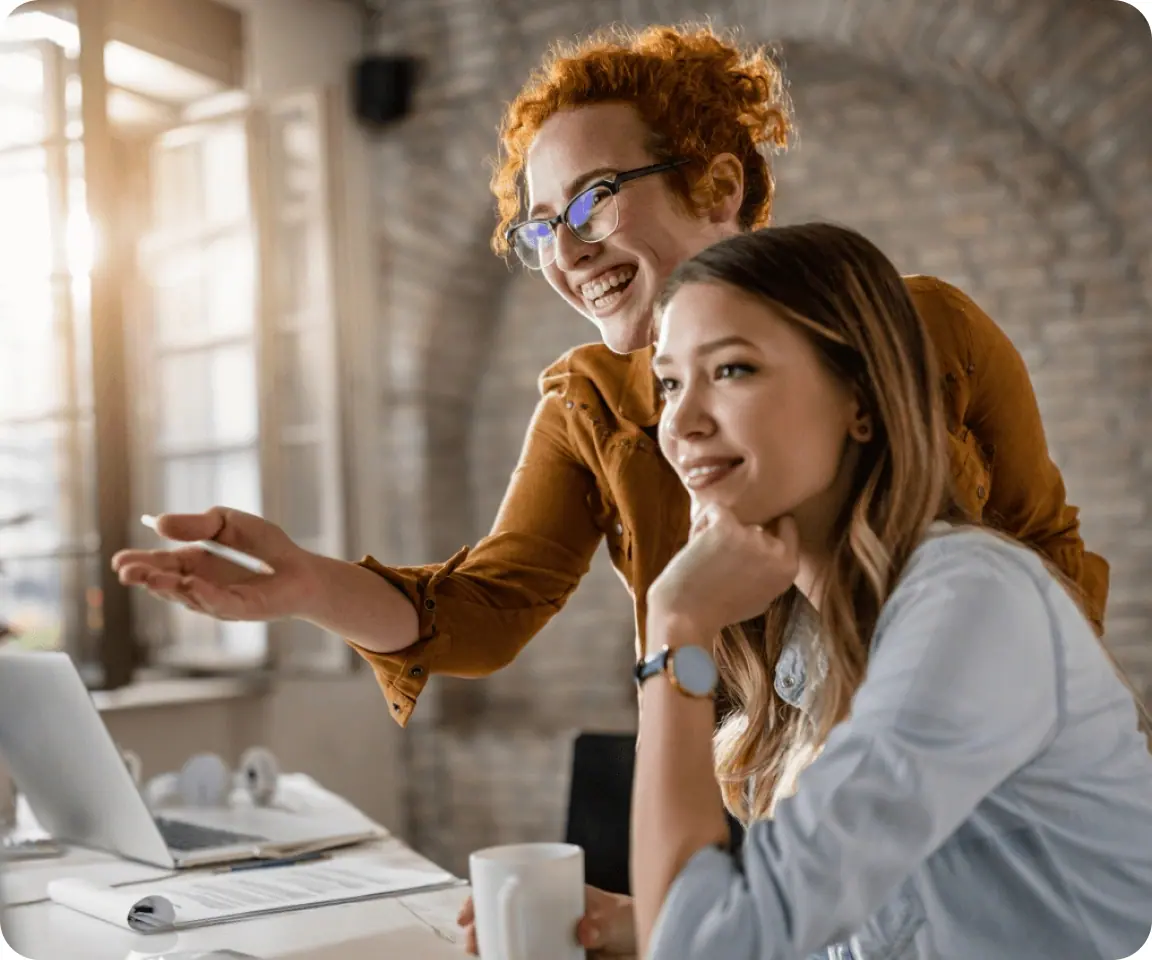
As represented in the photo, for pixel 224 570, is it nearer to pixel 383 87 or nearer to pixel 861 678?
pixel 861 678

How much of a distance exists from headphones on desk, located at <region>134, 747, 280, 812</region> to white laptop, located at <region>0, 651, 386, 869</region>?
115mm

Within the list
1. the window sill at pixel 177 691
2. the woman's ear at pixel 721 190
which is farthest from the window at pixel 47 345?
the woman's ear at pixel 721 190

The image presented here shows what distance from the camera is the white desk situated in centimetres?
109

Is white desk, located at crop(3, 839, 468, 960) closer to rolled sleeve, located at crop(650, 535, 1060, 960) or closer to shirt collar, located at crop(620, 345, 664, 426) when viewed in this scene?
rolled sleeve, located at crop(650, 535, 1060, 960)

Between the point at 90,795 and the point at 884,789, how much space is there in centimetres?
108

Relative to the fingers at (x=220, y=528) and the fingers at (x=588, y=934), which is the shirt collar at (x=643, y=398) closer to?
the fingers at (x=220, y=528)

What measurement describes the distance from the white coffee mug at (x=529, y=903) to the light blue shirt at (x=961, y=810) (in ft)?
0.46

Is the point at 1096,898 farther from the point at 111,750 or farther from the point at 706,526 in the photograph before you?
the point at 111,750

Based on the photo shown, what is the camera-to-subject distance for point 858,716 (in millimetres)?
785

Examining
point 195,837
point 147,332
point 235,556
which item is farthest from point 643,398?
point 147,332

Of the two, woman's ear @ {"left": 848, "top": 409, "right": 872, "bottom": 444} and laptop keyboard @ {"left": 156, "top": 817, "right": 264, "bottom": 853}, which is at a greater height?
woman's ear @ {"left": 848, "top": 409, "right": 872, "bottom": 444}

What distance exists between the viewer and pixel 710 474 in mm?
955

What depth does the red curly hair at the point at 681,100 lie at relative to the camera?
1.40 m

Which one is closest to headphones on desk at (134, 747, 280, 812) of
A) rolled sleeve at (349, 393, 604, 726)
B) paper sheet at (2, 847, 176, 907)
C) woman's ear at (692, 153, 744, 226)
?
paper sheet at (2, 847, 176, 907)
